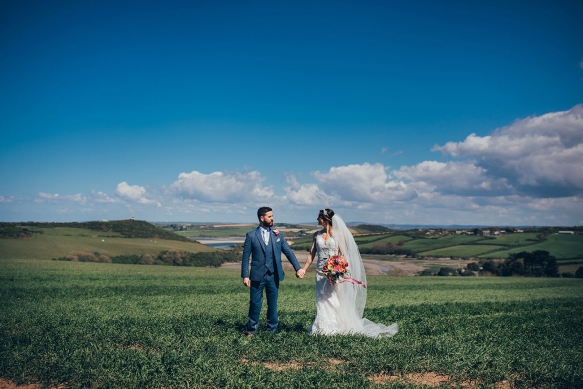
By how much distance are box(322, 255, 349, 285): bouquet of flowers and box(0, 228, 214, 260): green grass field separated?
50879 mm

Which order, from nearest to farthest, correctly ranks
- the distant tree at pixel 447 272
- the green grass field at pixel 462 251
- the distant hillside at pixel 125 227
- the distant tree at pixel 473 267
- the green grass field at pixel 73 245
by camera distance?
the green grass field at pixel 73 245
the distant tree at pixel 447 272
the distant tree at pixel 473 267
the green grass field at pixel 462 251
the distant hillside at pixel 125 227

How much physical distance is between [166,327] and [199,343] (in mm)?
2273

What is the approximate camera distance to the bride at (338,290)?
9.95 meters

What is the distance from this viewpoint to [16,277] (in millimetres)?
27203

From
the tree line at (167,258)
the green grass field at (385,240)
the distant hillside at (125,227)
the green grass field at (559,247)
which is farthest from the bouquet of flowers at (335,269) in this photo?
the distant hillside at (125,227)

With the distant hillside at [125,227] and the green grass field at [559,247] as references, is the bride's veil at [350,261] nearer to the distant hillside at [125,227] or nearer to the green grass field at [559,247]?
the green grass field at [559,247]

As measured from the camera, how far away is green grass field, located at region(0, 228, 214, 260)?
182 feet

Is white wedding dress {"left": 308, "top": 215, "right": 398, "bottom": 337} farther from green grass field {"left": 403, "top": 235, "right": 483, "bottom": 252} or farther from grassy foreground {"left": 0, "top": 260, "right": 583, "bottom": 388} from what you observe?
green grass field {"left": 403, "top": 235, "right": 483, "bottom": 252}

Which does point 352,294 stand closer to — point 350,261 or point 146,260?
point 350,261

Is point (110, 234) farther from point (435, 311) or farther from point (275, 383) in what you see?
point (275, 383)

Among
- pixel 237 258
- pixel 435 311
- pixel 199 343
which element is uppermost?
pixel 199 343

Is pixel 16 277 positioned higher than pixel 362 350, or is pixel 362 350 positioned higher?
pixel 362 350

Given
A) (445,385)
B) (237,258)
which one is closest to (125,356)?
(445,385)

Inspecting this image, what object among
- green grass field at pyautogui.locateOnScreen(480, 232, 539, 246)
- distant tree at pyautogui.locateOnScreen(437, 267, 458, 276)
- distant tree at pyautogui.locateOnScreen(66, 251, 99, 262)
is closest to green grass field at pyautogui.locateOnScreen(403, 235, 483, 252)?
green grass field at pyautogui.locateOnScreen(480, 232, 539, 246)
